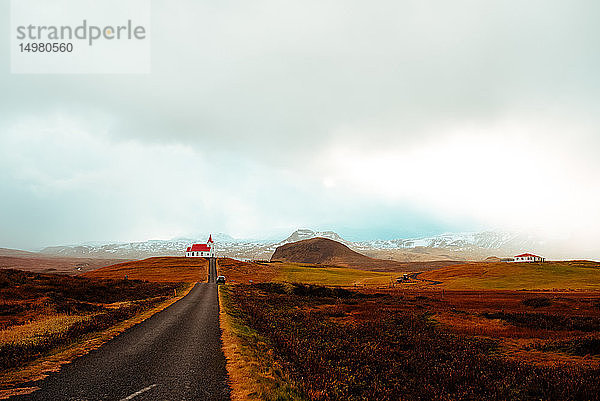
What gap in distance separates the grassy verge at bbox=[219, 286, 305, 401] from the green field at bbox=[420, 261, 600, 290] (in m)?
79.2

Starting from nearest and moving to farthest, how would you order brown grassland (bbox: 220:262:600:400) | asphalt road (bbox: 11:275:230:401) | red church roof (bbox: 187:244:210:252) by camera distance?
asphalt road (bbox: 11:275:230:401)
brown grassland (bbox: 220:262:600:400)
red church roof (bbox: 187:244:210:252)

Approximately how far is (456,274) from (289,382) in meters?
114

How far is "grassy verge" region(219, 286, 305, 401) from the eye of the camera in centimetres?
1011

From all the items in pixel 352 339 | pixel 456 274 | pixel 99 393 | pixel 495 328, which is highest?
pixel 99 393

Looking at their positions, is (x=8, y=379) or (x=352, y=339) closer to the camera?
(x=8, y=379)

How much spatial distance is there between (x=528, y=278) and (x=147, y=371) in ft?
346

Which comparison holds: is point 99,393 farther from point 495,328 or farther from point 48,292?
point 48,292


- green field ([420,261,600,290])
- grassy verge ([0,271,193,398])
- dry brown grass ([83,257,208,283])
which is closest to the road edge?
grassy verge ([0,271,193,398])

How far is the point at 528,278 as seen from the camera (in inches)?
3465

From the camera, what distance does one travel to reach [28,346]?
1585cm

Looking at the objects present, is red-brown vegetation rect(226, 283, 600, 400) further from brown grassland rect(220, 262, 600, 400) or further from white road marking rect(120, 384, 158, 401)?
white road marking rect(120, 384, 158, 401)

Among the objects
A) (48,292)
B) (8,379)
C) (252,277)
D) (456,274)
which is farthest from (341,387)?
(456,274)

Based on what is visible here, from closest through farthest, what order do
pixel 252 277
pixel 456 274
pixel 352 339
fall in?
pixel 352 339 → pixel 252 277 → pixel 456 274

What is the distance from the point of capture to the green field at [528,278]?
77.6m
